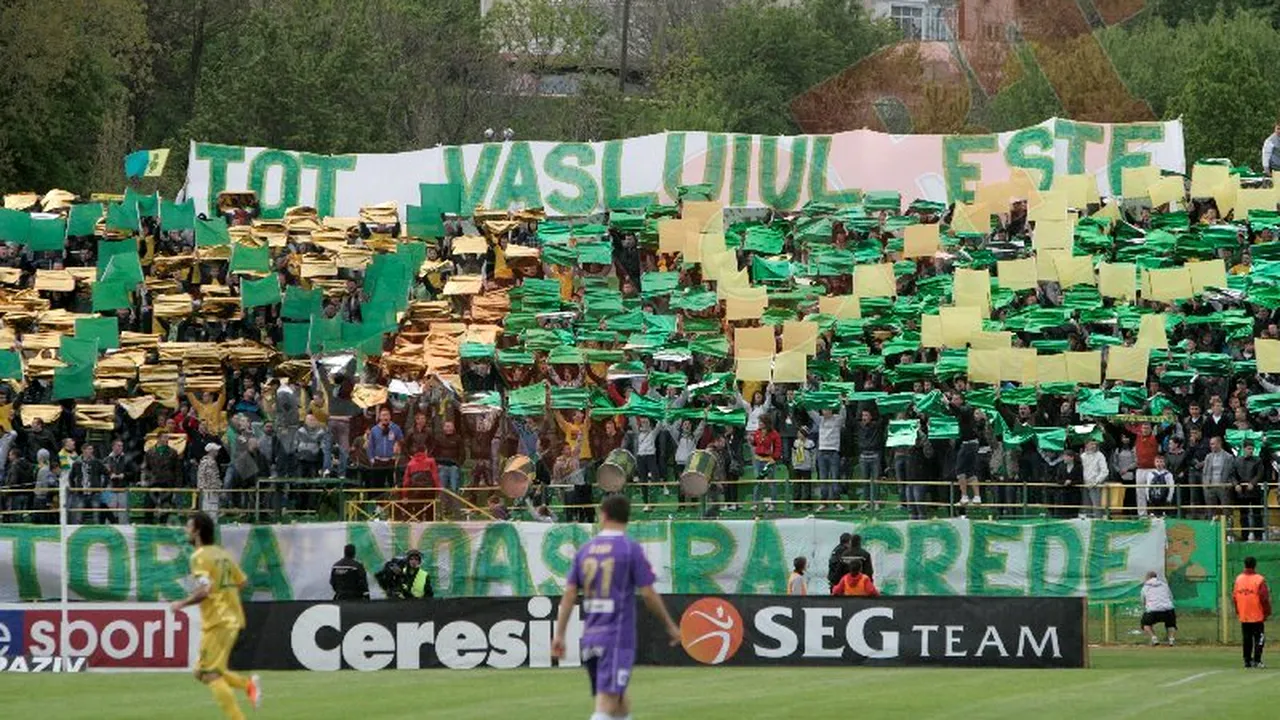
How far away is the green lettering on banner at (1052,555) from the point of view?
34.1 m

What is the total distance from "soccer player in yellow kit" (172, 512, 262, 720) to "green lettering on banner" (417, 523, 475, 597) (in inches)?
488

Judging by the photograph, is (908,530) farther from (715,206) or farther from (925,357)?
(715,206)

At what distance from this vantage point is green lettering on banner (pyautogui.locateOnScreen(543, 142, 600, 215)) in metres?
50.1

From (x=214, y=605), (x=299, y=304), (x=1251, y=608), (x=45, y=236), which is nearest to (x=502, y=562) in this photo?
(x=1251, y=608)

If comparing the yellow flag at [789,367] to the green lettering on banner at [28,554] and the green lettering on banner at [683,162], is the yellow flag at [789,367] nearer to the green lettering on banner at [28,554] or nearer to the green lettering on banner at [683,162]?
the green lettering on banner at [683,162]

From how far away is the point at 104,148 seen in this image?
72375 mm

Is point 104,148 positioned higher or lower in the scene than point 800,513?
higher

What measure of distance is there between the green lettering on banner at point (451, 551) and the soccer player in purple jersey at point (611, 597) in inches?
642

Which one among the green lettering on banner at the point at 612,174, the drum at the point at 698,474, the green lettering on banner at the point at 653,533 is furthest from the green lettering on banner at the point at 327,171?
the green lettering on banner at the point at 653,533

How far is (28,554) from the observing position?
33469 mm

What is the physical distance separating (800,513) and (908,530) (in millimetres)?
2345

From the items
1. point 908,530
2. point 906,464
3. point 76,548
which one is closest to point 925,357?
point 906,464

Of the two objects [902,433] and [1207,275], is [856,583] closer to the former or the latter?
[902,433]

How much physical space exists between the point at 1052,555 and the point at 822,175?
16976mm
